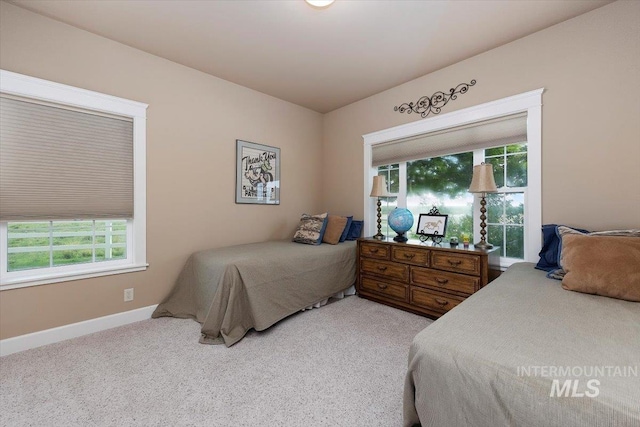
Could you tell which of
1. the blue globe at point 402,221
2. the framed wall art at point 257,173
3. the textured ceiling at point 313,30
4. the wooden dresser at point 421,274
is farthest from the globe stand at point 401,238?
the textured ceiling at point 313,30

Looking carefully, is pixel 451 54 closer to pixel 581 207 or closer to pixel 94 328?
pixel 581 207

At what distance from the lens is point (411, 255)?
109 inches

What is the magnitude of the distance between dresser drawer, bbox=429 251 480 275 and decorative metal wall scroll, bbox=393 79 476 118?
1589mm

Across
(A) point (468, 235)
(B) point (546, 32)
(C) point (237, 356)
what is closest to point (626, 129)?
(B) point (546, 32)

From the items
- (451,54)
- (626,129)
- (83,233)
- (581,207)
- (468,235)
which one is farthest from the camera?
(468,235)

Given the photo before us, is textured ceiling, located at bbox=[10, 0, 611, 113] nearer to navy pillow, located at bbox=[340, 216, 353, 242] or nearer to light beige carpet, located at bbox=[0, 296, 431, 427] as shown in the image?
navy pillow, located at bbox=[340, 216, 353, 242]

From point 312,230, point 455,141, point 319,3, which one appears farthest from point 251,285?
point 455,141

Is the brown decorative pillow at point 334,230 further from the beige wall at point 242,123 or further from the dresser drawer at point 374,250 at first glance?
the beige wall at point 242,123

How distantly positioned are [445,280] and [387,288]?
2.17 ft

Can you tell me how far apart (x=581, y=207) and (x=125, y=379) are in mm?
3533

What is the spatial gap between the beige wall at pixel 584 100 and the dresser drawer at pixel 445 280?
0.82 meters

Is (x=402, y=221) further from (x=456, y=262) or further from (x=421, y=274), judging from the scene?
(x=456, y=262)

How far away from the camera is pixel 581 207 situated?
2121 mm
